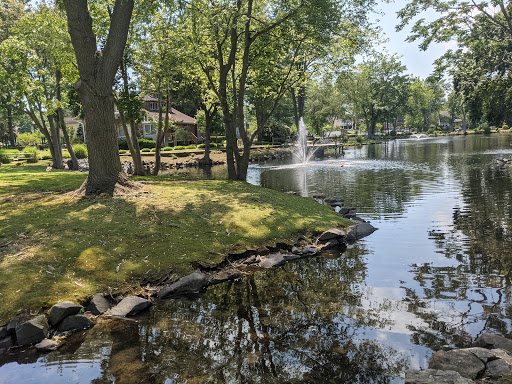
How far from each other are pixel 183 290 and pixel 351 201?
1174 cm

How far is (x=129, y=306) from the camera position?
265 inches

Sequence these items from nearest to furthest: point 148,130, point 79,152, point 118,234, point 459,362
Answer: point 459,362 < point 118,234 < point 79,152 < point 148,130

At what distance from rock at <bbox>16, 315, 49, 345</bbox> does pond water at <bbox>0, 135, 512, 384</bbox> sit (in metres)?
0.38

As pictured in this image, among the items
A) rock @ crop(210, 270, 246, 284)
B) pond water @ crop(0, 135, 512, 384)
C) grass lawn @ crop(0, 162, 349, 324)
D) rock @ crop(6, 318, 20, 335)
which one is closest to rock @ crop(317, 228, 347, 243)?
pond water @ crop(0, 135, 512, 384)

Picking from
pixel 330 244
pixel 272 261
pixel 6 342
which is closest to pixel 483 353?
pixel 272 261

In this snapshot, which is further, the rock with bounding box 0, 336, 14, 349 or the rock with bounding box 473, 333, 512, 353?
the rock with bounding box 0, 336, 14, 349

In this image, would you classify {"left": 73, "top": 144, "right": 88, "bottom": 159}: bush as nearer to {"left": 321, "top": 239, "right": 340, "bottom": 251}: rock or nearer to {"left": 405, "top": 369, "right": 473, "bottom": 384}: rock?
{"left": 321, "top": 239, "right": 340, "bottom": 251}: rock

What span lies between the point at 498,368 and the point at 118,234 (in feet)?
26.4

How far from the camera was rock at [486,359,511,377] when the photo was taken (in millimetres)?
4543

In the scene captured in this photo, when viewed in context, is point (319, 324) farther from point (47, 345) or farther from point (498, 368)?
point (47, 345)

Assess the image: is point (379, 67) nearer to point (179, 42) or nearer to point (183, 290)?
point (179, 42)

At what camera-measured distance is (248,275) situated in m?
8.54

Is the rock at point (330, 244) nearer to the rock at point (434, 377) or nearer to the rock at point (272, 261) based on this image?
the rock at point (272, 261)

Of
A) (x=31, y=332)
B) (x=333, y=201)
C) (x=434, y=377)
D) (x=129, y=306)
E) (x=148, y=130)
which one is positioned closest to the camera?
(x=434, y=377)
